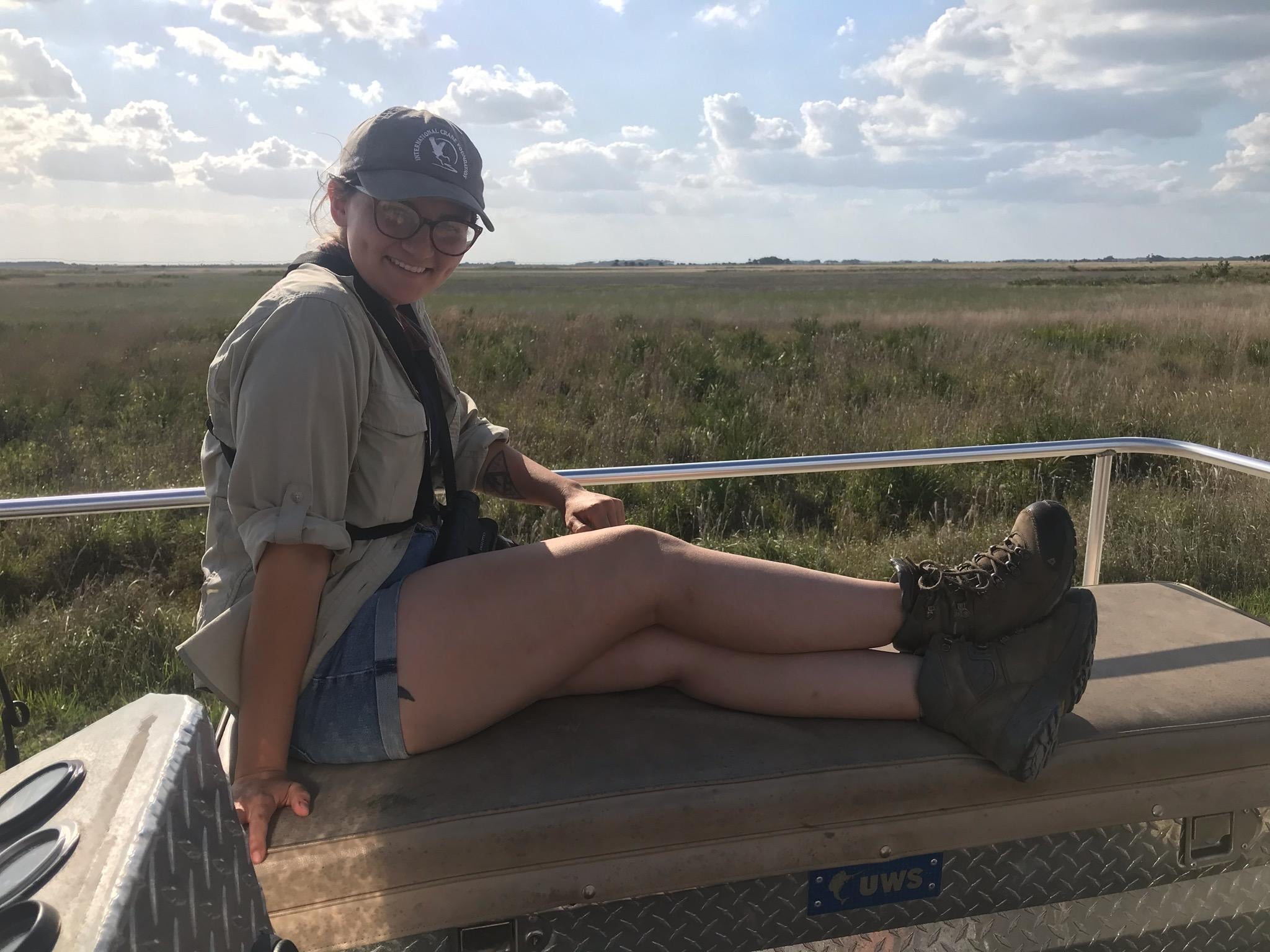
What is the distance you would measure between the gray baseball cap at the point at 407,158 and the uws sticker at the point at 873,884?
1574mm

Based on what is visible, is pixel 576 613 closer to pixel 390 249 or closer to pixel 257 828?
pixel 257 828

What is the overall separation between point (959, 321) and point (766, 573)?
19326 mm

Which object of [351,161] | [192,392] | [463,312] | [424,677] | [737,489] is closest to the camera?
[424,677]

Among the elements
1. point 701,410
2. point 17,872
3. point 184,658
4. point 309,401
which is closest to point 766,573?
point 309,401

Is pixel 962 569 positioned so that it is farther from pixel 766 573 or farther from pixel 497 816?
pixel 497 816

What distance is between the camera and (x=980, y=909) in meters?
2.04

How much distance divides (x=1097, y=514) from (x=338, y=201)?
2.48m

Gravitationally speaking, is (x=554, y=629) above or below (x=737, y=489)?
above

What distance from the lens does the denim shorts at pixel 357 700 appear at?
1901 millimetres

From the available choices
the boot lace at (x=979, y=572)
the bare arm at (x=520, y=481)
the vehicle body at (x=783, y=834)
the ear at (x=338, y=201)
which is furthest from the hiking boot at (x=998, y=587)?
the ear at (x=338, y=201)

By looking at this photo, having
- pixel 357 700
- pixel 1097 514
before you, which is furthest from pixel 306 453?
pixel 1097 514

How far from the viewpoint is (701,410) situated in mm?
9000

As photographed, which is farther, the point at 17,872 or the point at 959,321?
the point at 959,321

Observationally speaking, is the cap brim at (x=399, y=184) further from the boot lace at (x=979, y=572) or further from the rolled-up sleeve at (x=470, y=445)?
the boot lace at (x=979, y=572)
